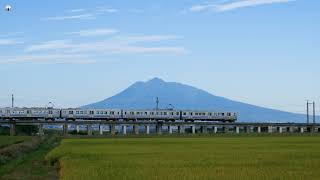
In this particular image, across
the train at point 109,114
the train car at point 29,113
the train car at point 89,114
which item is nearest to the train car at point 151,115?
the train at point 109,114

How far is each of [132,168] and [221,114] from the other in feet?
308

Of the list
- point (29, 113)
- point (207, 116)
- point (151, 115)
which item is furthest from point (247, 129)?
point (29, 113)

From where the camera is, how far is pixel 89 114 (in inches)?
4486

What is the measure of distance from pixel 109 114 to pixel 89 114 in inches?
137

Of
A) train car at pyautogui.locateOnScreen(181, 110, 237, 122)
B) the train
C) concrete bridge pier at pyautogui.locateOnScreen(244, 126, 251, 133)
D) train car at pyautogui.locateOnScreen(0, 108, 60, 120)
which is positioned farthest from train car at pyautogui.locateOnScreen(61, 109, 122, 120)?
concrete bridge pier at pyautogui.locateOnScreen(244, 126, 251, 133)

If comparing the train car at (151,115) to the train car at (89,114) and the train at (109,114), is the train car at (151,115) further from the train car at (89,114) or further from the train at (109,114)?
the train car at (89,114)

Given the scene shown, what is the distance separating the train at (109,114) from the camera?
112312 mm

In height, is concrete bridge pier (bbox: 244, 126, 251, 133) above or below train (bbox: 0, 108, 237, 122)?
below

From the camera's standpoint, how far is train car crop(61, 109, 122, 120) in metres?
114

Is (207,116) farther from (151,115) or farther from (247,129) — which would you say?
(247,129)

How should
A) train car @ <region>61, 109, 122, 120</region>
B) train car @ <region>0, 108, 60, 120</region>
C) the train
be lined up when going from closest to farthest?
train car @ <region>0, 108, 60, 120</region>, the train, train car @ <region>61, 109, 122, 120</region>

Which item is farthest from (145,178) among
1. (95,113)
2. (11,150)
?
(95,113)

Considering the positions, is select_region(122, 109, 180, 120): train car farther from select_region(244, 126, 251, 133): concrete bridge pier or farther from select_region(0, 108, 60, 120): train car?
select_region(244, 126, 251, 133): concrete bridge pier

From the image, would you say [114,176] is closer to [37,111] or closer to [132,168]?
[132,168]
